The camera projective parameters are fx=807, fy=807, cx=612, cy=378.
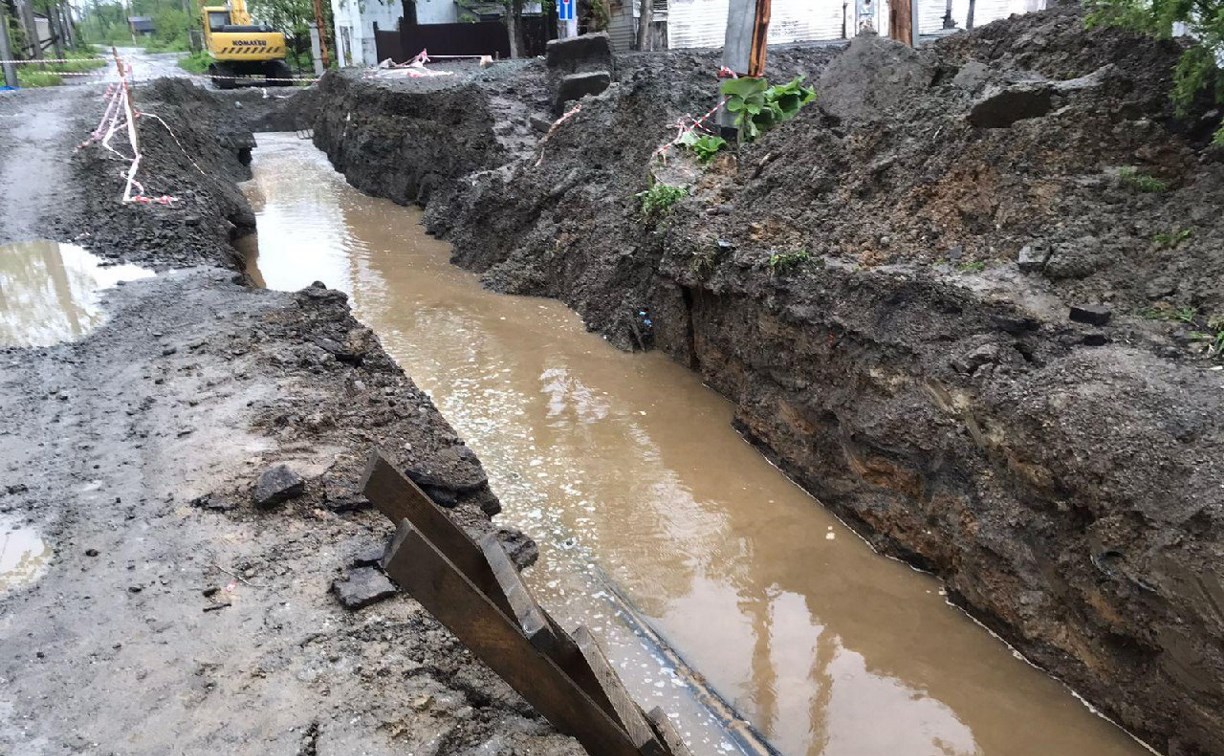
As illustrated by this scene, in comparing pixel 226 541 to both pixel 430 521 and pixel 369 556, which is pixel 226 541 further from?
pixel 430 521

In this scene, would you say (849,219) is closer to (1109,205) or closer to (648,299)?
(1109,205)

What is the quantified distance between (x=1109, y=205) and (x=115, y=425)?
6.68 m

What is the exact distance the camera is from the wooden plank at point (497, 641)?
2.42 m

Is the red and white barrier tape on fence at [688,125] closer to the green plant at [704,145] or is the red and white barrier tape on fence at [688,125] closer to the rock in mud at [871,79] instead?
the green plant at [704,145]

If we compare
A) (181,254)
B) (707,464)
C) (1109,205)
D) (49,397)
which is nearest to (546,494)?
(707,464)

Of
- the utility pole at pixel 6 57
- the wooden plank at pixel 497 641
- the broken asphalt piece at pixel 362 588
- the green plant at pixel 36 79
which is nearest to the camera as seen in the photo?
the wooden plank at pixel 497 641

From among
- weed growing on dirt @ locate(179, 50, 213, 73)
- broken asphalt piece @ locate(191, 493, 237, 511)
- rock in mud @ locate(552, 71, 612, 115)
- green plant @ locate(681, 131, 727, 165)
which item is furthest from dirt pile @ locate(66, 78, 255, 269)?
weed growing on dirt @ locate(179, 50, 213, 73)

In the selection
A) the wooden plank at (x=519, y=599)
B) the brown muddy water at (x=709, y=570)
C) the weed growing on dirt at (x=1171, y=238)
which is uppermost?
the weed growing on dirt at (x=1171, y=238)

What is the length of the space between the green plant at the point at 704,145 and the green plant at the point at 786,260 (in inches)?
114

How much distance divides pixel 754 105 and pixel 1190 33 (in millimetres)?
4615

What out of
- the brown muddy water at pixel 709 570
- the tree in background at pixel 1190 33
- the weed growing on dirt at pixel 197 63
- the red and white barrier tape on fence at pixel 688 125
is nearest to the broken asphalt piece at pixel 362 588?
the brown muddy water at pixel 709 570

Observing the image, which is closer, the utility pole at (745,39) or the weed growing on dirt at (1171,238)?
the weed growing on dirt at (1171,238)

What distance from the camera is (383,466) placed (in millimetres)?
3023

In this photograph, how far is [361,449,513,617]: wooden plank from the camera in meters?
3.07
